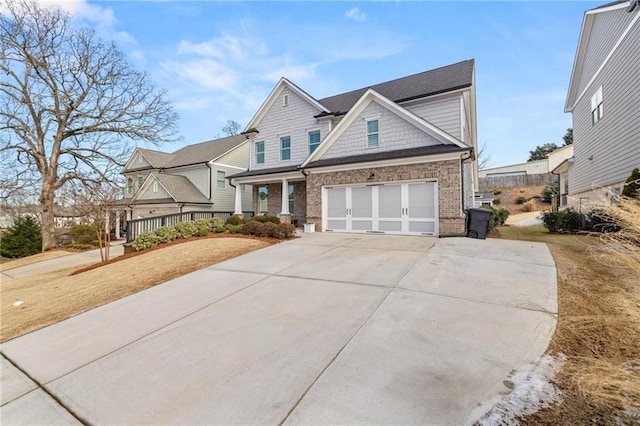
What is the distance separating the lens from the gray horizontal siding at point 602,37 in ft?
38.4

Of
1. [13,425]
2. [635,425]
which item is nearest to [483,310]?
[635,425]

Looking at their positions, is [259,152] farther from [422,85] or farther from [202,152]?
[422,85]

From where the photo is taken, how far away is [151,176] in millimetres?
21625

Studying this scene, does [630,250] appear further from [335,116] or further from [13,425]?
[335,116]

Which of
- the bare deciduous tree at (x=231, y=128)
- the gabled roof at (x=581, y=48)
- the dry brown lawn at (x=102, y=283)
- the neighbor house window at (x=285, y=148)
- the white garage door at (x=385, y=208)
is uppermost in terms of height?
the bare deciduous tree at (x=231, y=128)

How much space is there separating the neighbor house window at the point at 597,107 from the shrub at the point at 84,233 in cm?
3046

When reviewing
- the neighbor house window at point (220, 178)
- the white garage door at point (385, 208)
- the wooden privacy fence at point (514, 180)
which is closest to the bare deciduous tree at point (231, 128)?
the neighbor house window at point (220, 178)

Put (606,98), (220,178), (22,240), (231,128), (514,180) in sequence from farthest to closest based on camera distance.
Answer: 1. (231,128)
2. (514,180)
3. (220,178)
4. (22,240)
5. (606,98)

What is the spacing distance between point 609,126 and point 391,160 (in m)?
10.5

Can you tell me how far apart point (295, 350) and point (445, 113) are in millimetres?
13754

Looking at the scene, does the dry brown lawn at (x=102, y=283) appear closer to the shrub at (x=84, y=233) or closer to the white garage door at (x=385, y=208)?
the white garage door at (x=385, y=208)

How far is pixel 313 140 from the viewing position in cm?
1650

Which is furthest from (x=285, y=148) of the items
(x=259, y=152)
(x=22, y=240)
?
(x=22, y=240)

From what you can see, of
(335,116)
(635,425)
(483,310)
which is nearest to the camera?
(635,425)
